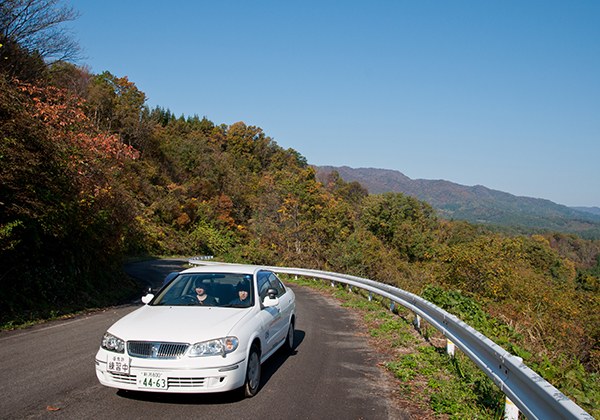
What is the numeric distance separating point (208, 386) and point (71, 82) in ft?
107

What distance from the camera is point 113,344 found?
195 inches

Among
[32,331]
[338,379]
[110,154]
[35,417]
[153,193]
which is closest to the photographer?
[35,417]

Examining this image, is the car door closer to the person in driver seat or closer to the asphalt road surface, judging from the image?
the asphalt road surface

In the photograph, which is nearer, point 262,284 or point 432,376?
point 432,376

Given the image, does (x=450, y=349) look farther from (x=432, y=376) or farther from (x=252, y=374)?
(x=252, y=374)

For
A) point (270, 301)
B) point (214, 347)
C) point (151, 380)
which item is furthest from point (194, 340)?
point (270, 301)

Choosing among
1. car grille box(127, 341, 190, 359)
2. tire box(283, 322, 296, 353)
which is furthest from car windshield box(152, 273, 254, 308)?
tire box(283, 322, 296, 353)

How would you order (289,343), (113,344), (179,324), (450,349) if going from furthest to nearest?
(289,343)
(450,349)
(179,324)
(113,344)

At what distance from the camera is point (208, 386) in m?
4.71

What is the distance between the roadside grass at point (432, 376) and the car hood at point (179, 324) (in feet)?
8.06

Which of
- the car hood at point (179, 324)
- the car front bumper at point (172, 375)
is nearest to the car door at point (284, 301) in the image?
the car hood at point (179, 324)

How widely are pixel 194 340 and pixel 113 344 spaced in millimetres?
991

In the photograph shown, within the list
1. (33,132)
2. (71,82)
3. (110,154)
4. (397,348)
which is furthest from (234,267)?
(71,82)

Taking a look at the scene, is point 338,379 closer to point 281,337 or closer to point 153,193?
point 281,337
